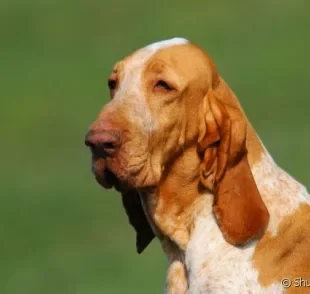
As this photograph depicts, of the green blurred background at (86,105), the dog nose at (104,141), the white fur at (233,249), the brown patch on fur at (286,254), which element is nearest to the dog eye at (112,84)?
the dog nose at (104,141)

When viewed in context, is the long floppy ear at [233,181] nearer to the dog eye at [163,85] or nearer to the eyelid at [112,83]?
the dog eye at [163,85]

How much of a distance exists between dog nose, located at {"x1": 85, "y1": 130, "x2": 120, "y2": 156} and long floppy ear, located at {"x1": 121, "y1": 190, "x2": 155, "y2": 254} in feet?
2.37

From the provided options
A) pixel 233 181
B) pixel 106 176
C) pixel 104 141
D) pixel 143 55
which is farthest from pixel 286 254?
pixel 143 55

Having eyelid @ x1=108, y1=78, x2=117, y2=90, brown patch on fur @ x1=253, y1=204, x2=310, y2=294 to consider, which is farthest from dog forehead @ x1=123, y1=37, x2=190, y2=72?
brown patch on fur @ x1=253, y1=204, x2=310, y2=294

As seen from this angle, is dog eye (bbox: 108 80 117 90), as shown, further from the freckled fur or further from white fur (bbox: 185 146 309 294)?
white fur (bbox: 185 146 309 294)

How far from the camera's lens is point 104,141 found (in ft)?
28.9

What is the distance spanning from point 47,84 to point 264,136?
22.0 ft

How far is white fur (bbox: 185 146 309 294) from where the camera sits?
29.4ft

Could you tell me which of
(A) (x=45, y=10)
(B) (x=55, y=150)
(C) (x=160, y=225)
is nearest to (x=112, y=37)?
(A) (x=45, y=10)

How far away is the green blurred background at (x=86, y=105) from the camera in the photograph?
2258 cm

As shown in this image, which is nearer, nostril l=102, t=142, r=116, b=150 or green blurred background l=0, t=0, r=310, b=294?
nostril l=102, t=142, r=116, b=150

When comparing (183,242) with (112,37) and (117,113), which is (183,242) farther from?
(112,37)

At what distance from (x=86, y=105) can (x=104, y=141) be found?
2295cm

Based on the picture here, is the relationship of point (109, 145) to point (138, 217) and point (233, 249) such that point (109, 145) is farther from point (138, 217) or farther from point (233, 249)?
point (138, 217)
